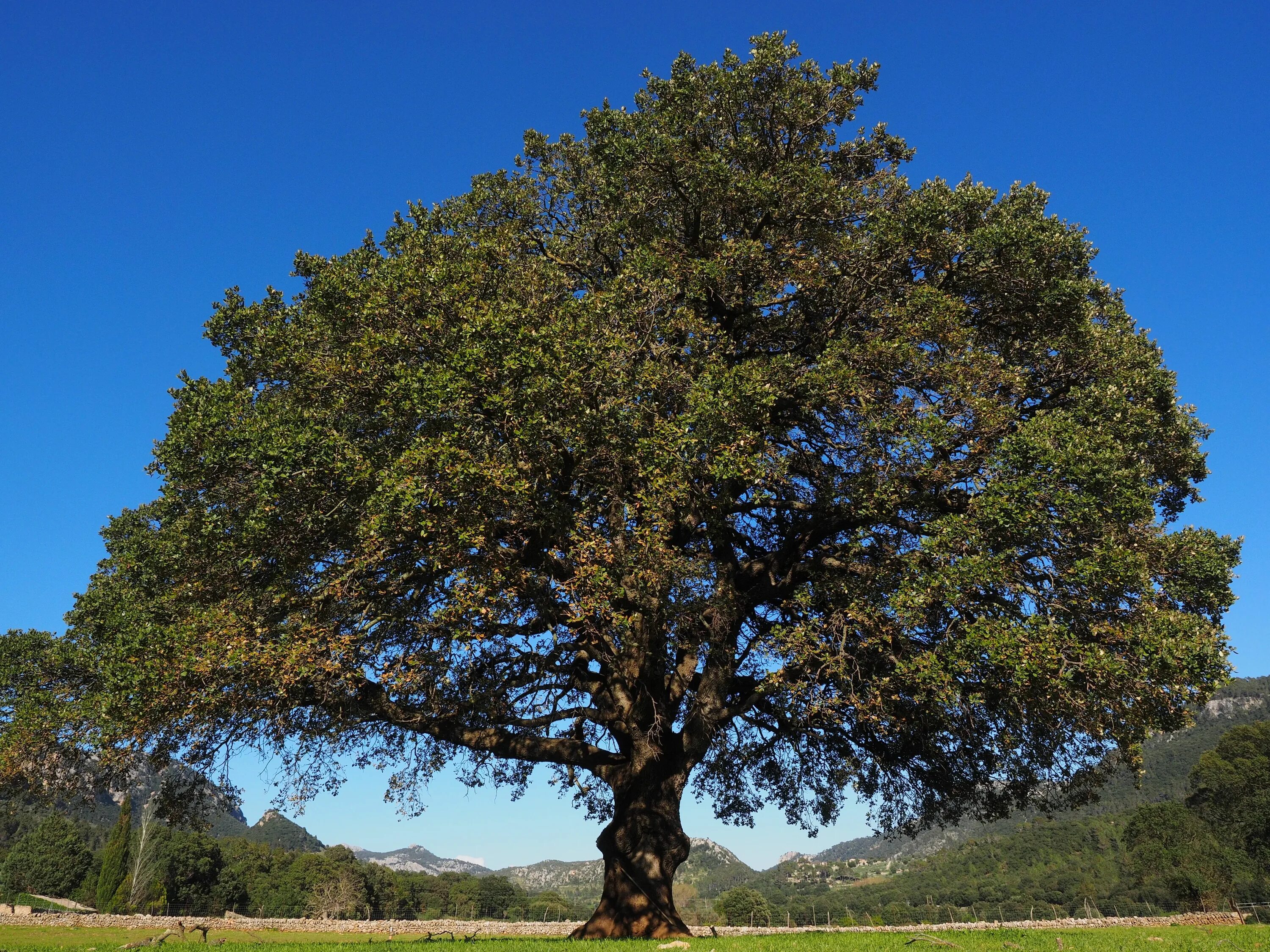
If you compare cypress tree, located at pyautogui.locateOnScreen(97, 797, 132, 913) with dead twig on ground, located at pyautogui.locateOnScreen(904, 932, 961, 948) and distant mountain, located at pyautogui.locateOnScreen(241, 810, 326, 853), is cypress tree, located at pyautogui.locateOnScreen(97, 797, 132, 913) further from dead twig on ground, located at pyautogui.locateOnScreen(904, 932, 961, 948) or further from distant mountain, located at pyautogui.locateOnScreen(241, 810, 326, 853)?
distant mountain, located at pyautogui.locateOnScreen(241, 810, 326, 853)

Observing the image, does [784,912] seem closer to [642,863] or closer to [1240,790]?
[1240,790]

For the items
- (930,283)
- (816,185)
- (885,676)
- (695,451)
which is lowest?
(885,676)

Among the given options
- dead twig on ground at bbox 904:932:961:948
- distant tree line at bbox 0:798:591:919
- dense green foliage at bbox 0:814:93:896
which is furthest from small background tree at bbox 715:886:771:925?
dense green foliage at bbox 0:814:93:896

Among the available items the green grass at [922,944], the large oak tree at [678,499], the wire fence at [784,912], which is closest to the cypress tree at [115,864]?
the wire fence at [784,912]

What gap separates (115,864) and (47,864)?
16.0 m

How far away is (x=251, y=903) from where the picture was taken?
8362 cm

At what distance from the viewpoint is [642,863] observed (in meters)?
15.8

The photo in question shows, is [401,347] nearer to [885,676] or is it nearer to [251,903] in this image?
[885,676]

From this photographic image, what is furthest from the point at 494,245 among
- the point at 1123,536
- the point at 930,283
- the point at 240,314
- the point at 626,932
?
the point at 626,932

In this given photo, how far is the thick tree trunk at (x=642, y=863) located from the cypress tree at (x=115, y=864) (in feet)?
217

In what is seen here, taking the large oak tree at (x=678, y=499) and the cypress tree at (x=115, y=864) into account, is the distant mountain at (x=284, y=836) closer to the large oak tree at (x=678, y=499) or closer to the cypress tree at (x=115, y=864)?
the cypress tree at (x=115, y=864)

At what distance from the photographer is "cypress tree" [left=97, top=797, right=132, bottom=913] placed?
64.8 m

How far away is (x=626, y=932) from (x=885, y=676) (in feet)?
23.8

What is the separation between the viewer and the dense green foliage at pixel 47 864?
73.7 metres
